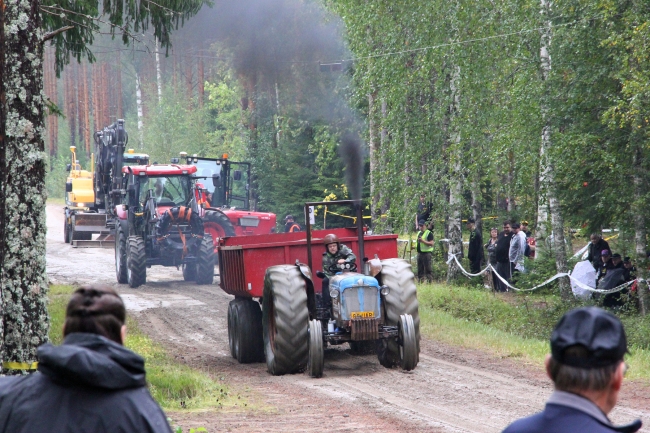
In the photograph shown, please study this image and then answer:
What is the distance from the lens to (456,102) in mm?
19750

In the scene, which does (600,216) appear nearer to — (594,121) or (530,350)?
(594,121)

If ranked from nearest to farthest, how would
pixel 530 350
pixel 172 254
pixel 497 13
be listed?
pixel 530 350 < pixel 497 13 < pixel 172 254

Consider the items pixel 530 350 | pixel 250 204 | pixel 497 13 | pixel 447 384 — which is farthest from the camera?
pixel 250 204

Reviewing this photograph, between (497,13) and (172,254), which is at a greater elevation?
(497,13)

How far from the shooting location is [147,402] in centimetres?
263

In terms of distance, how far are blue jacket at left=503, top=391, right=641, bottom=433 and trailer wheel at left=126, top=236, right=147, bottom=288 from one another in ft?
59.9

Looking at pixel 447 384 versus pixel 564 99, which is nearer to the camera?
pixel 447 384

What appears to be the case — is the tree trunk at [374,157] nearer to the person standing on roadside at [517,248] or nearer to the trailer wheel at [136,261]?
the person standing on roadside at [517,248]

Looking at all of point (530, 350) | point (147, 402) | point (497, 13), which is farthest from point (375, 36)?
point (147, 402)

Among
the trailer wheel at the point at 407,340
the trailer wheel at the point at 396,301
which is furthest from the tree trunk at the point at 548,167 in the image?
the trailer wheel at the point at 407,340

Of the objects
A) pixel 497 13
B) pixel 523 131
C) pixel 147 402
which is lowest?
pixel 147 402

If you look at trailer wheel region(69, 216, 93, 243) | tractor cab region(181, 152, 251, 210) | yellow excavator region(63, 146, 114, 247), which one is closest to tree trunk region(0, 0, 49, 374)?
tractor cab region(181, 152, 251, 210)

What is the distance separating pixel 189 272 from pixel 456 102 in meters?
8.13

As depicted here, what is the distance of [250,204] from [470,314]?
11.3m
